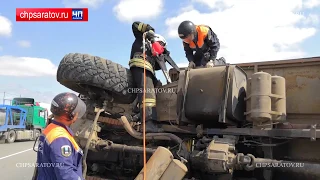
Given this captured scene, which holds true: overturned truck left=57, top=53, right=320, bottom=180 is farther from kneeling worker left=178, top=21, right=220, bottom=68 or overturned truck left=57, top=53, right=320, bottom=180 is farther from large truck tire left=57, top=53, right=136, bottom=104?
kneeling worker left=178, top=21, right=220, bottom=68

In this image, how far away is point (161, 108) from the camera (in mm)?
4801

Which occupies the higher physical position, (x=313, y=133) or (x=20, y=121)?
(x=313, y=133)

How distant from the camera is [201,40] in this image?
5.23 meters

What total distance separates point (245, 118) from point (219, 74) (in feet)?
1.96

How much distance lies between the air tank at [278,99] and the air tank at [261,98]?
103 millimetres

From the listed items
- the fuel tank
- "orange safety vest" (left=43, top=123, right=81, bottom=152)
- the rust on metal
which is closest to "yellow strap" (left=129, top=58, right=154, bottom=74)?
the fuel tank

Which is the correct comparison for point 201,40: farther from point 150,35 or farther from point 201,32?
point 150,35

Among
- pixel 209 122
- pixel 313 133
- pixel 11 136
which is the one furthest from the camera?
pixel 11 136

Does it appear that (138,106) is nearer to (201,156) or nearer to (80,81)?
(80,81)

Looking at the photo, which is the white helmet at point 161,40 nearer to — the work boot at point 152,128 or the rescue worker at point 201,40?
the rescue worker at point 201,40

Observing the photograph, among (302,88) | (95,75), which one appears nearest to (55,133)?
(95,75)

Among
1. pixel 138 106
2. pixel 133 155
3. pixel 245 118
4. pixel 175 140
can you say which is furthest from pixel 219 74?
pixel 133 155

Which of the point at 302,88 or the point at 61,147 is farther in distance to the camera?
the point at 302,88

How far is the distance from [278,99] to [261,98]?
0.24 meters
